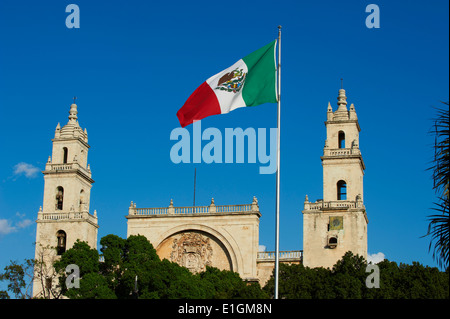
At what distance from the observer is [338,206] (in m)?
64.1

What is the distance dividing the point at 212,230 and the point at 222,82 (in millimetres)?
35095

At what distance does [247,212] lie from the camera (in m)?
66.2

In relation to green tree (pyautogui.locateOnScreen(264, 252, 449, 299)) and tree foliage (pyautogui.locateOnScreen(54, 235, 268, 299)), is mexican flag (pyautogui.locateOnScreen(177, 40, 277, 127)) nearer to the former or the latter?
tree foliage (pyautogui.locateOnScreen(54, 235, 268, 299))

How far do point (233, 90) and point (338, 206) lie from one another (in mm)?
33201

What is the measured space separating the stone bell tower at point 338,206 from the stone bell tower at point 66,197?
18743 millimetres

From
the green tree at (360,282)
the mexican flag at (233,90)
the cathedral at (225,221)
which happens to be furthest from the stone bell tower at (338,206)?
A: the mexican flag at (233,90)

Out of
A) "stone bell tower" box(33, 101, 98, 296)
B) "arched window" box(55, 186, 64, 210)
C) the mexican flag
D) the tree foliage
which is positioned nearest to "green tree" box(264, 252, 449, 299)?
the tree foliage

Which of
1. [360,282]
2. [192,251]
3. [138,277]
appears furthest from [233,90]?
[192,251]

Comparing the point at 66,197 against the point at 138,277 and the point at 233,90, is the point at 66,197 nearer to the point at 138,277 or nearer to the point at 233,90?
the point at 138,277

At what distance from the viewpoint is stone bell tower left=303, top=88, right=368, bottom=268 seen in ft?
207

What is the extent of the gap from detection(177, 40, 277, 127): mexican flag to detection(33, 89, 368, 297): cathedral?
32.6 m
